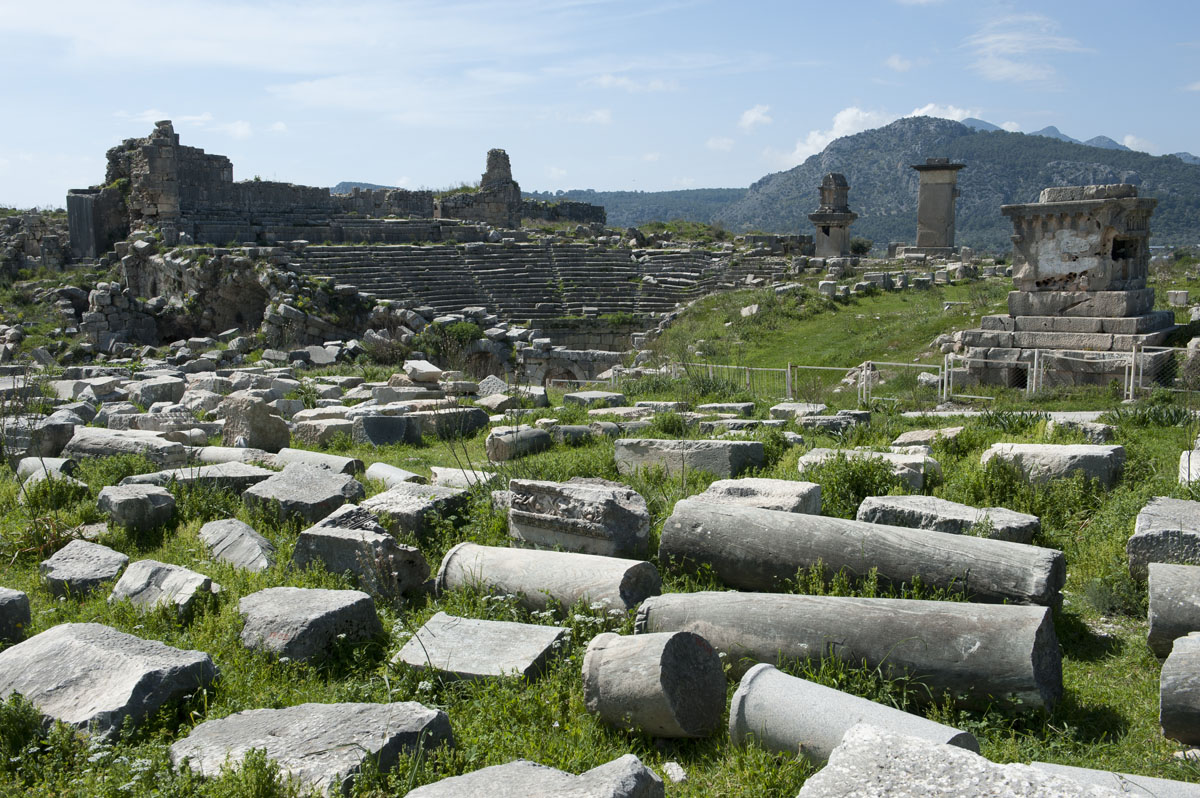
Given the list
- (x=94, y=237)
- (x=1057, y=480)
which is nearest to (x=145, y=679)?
(x=1057, y=480)

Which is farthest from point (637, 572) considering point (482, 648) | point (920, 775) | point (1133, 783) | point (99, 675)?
point (99, 675)

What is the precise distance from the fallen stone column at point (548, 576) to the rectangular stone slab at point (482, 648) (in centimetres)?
42

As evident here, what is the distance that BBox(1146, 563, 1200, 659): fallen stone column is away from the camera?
4594 millimetres

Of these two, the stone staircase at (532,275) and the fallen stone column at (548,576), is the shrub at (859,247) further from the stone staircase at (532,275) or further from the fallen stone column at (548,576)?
the fallen stone column at (548,576)

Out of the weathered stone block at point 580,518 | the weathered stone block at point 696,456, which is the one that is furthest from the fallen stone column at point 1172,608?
the weathered stone block at point 696,456

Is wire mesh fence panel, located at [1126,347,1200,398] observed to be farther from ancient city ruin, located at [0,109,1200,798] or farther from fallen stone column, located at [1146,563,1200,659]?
fallen stone column, located at [1146,563,1200,659]

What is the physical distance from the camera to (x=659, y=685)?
4211 millimetres

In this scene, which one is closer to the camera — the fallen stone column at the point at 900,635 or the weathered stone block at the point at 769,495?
the fallen stone column at the point at 900,635

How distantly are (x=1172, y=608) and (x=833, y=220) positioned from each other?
2557 cm

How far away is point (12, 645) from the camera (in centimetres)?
552

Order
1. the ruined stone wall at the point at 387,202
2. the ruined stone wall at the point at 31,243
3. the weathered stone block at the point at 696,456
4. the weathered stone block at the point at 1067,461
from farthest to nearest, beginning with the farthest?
the ruined stone wall at the point at 387,202, the ruined stone wall at the point at 31,243, the weathered stone block at the point at 696,456, the weathered stone block at the point at 1067,461

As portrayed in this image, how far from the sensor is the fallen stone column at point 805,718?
3.84 meters

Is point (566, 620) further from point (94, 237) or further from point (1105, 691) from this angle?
point (94, 237)

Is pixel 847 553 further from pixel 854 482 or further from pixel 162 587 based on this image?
pixel 162 587
